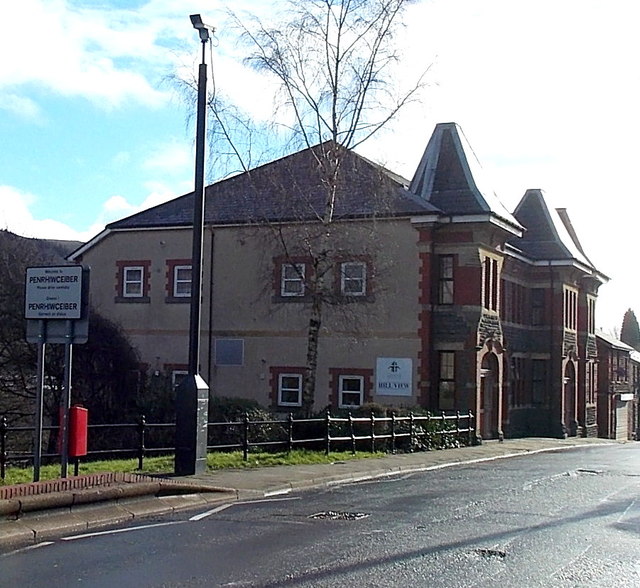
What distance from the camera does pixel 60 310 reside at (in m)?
14.4

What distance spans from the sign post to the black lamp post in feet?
9.57

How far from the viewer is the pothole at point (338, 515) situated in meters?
13.6

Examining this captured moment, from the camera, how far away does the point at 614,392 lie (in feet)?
192

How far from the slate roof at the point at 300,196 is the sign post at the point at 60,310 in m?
16.3

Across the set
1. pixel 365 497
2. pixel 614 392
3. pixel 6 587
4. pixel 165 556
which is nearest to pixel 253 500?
pixel 365 497

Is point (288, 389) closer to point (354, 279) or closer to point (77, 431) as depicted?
point (354, 279)

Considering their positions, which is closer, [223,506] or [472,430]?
[223,506]

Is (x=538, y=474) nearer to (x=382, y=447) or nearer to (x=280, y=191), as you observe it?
(x=382, y=447)

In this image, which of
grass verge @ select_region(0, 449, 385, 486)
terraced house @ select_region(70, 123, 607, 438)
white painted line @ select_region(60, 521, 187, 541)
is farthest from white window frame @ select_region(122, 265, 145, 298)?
white painted line @ select_region(60, 521, 187, 541)

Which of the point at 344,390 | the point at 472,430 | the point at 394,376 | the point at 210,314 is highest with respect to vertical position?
the point at 210,314

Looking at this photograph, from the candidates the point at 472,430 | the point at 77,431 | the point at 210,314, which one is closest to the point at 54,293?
the point at 77,431

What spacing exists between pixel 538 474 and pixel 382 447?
596 cm

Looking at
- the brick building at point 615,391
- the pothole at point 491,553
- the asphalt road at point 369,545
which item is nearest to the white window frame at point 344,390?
the asphalt road at point 369,545

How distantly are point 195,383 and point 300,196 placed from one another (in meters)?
16.6
